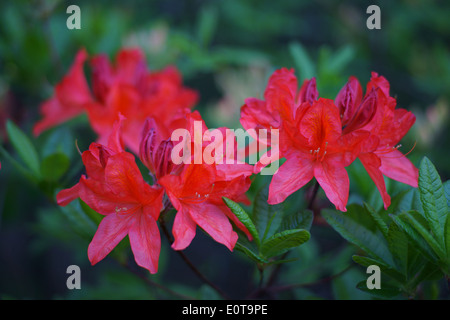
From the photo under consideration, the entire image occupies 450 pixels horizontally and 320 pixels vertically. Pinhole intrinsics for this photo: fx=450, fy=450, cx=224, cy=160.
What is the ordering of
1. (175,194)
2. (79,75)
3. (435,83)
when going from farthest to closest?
(435,83), (79,75), (175,194)

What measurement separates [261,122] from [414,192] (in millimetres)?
396

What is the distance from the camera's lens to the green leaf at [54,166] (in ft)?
3.93

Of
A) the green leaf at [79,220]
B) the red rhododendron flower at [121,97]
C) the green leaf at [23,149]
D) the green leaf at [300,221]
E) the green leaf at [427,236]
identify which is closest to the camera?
the green leaf at [427,236]

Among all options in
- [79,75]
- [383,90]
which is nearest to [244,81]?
[79,75]

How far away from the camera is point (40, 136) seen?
187cm

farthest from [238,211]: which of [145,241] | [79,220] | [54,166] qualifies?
[54,166]

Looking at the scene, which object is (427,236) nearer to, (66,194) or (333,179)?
(333,179)

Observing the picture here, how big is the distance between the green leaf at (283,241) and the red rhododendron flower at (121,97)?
0.62 m

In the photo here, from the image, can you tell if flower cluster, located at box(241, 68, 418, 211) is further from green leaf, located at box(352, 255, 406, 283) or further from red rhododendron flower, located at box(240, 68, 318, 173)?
green leaf, located at box(352, 255, 406, 283)

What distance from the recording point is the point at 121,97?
1.43 meters

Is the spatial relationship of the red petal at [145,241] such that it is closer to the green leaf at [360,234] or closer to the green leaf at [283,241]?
the green leaf at [283,241]

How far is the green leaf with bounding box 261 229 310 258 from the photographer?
871mm

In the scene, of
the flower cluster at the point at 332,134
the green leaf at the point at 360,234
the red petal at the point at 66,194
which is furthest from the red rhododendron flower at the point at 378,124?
the red petal at the point at 66,194
